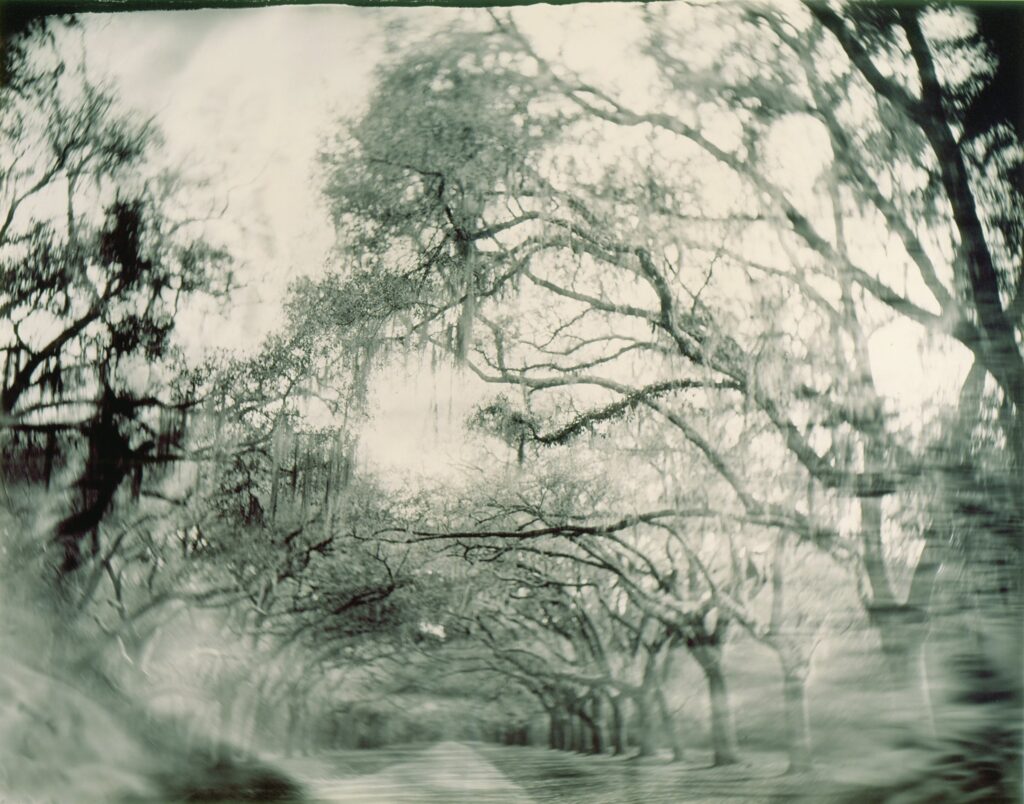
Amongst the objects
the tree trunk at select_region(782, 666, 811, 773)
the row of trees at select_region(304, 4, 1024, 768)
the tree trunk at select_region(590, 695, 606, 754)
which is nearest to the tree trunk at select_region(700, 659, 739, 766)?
the row of trees at select_region(304, 4, 1024, 768)

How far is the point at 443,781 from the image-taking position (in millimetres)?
1968

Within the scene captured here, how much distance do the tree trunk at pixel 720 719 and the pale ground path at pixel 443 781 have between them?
43 centimetres

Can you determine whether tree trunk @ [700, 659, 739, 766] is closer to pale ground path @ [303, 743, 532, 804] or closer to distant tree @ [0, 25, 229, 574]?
pale ground path @ [303, 743, 532, 804]

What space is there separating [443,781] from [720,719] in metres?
0.62

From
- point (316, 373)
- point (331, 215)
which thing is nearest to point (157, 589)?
point (316, 373)

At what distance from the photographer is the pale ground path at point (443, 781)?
196cm

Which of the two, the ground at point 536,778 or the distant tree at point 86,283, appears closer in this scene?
the ground at point 536,778

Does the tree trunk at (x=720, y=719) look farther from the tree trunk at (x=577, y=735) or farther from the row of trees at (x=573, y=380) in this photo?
Answer: the tree trunk at (x=577, y=735)

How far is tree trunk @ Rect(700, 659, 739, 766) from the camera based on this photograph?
6.38 ft

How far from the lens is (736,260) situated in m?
2.08

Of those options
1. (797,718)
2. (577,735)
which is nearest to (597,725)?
(577,735)

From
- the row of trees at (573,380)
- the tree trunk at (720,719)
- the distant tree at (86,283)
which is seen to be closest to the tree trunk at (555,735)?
the row of trees at (573,380)

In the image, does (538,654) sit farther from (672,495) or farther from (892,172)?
(892,172)

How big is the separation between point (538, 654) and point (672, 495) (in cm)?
46
